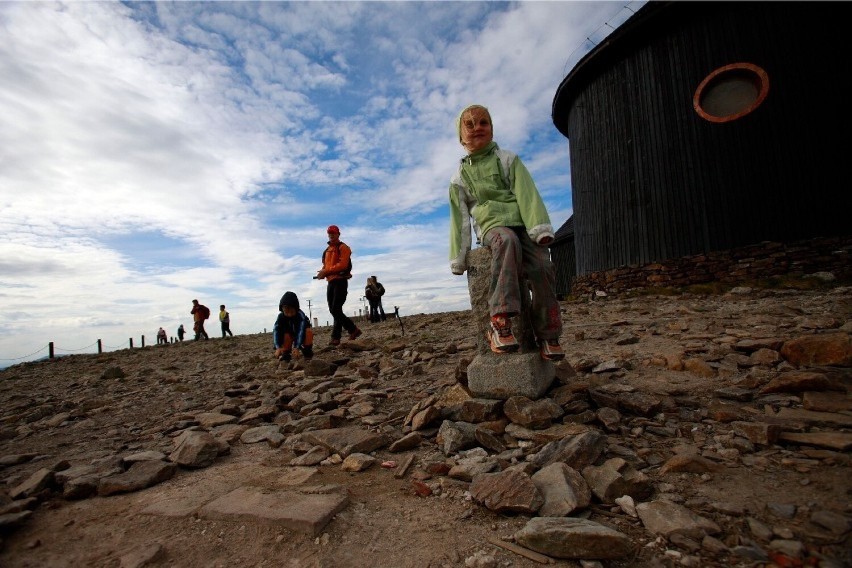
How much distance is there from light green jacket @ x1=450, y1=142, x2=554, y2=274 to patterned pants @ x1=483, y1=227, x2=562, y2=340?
0.14 m

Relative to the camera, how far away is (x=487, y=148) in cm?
349

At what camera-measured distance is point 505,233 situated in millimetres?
3260

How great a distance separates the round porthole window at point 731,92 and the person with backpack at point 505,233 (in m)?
9.66

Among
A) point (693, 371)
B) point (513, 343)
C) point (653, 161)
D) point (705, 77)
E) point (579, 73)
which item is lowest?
point (693, 371)

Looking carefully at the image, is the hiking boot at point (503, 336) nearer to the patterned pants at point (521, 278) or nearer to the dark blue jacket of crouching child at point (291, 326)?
the patterned pants at point (521, 278)

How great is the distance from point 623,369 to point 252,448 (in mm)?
3390

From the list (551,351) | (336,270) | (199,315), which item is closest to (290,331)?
(336,270)

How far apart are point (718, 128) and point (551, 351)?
10.1 m

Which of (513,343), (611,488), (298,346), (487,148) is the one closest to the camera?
(611,488)

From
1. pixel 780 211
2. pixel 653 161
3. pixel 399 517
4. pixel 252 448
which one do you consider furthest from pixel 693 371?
pixel 653 161

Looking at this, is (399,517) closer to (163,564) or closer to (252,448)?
(163,564)

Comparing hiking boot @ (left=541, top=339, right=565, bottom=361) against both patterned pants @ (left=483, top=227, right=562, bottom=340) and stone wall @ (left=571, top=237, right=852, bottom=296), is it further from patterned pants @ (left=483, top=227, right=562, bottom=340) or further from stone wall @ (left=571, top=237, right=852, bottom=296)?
stone wall @ (left=571, top=237, right=852, bottom=296)

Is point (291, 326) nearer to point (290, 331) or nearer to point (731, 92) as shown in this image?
point (290, 331)

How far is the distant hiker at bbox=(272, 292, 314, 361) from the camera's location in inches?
283
